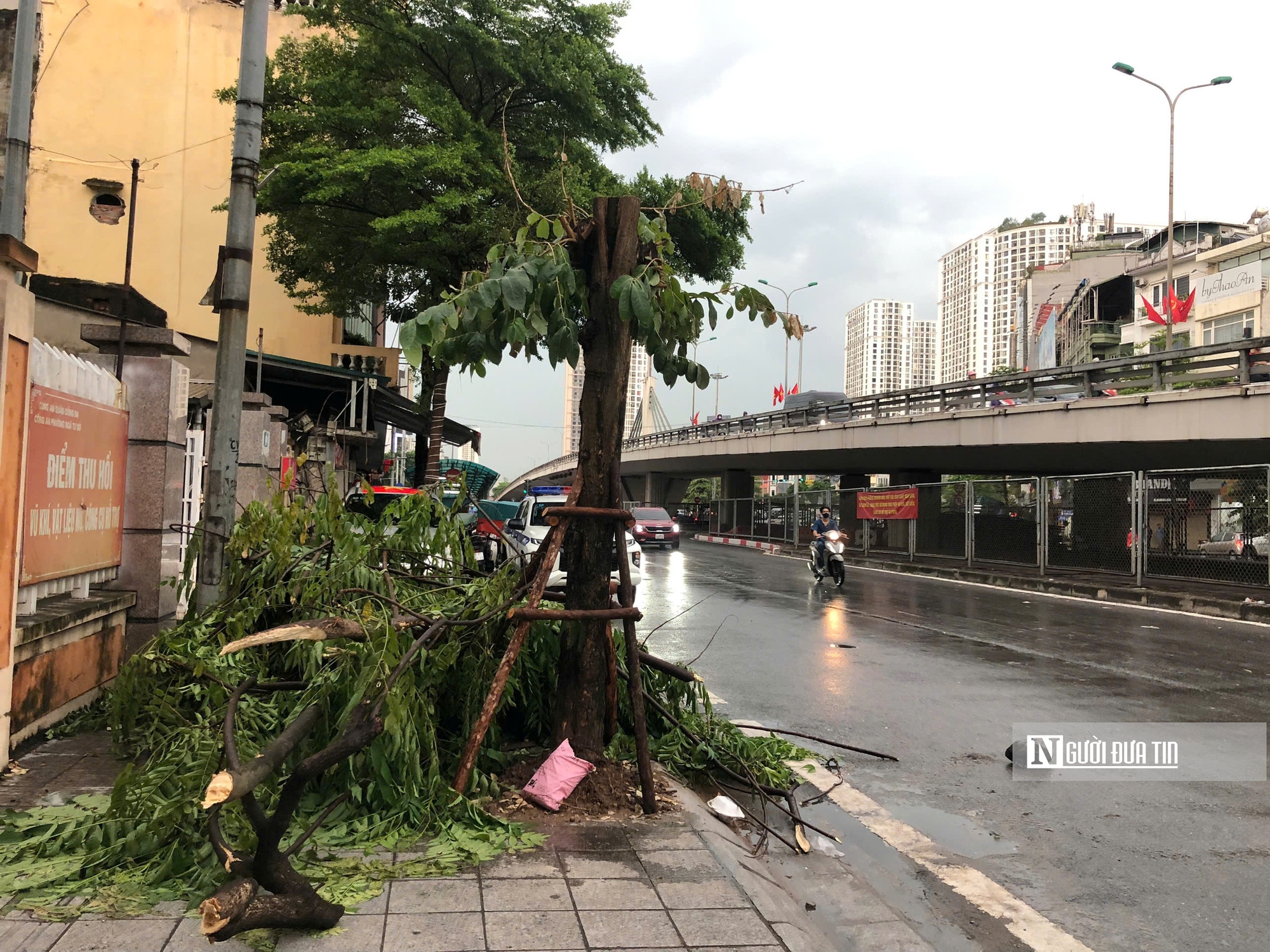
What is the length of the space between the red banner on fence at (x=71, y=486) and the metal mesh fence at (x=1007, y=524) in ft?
60.0

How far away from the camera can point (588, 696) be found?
4.79 meters

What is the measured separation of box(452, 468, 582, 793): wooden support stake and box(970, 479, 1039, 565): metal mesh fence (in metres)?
18.1

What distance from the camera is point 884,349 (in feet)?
471

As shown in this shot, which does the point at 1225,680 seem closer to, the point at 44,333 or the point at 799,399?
the point at 44,333

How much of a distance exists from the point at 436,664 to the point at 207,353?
969 inches

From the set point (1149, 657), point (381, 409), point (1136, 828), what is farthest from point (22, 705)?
point (381, 409)

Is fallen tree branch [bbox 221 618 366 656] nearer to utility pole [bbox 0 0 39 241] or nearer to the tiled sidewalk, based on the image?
the tiled sidewalk

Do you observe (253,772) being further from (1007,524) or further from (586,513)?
(1007,524)

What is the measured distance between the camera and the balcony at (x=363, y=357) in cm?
3106

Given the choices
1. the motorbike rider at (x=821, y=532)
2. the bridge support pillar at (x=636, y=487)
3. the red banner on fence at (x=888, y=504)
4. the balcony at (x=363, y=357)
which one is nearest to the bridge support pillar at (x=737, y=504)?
the red banner on fence at (x=888, y=504)

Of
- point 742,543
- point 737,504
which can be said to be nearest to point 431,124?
point 742,543

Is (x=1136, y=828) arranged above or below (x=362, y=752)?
below

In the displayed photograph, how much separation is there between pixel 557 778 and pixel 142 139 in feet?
99.5

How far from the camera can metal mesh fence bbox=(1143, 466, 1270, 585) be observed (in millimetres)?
16109
